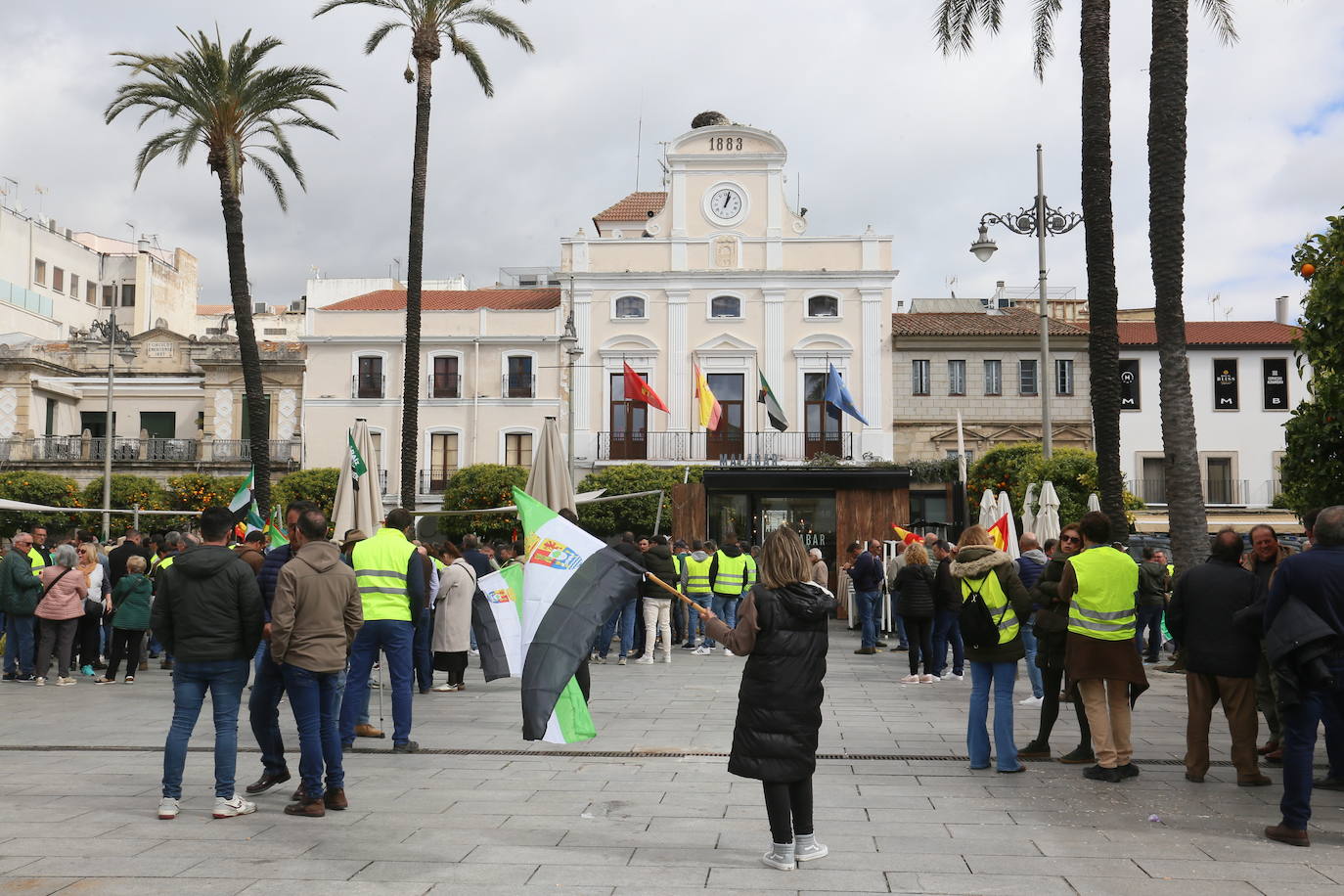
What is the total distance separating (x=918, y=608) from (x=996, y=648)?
22.0 ft

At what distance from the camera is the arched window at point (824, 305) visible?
44.9 meters

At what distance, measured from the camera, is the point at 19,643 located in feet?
49.1

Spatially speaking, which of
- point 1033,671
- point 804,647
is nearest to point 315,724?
point 804,647

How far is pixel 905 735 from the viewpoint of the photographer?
34.8 ft

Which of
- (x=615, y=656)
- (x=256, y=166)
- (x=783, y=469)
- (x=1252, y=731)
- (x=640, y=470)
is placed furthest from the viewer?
(x=640, y=470)

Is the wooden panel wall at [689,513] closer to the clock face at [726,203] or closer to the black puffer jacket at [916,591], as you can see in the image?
the black puffer jacket at [916,591]

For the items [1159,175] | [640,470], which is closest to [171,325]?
[640,470]

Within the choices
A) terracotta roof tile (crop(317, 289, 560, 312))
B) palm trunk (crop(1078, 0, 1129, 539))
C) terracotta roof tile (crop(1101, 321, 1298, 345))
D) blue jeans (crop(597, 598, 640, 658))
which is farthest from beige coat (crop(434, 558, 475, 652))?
terracotta roof tile (crop(1101, 321, 1298, 345))

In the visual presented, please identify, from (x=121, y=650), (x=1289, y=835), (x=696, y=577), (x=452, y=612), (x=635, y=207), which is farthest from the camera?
(x=635, y=207)

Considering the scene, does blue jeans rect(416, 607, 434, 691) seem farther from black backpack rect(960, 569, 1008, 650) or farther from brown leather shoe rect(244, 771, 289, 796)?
black backpack rect(960, 569, 1008, 650)

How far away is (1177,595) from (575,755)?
4.64m

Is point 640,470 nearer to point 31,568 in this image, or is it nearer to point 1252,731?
point 31,568

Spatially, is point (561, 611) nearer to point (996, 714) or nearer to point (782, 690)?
point (782, 690)

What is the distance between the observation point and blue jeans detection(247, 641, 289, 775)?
7.83m
